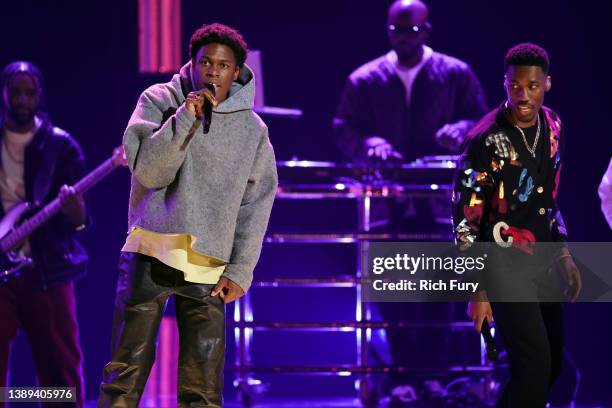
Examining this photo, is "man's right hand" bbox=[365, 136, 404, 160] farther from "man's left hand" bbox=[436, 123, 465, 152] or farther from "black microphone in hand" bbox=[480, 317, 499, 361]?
"black microphone in hand" bbox=[480, 317, 499, 361]

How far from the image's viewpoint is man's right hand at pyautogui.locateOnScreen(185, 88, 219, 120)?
3537mm

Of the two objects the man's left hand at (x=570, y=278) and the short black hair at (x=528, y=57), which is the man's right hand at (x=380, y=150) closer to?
the short black hair at (x=528, y=57)

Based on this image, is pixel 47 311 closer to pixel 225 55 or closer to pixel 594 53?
pixel 225 55

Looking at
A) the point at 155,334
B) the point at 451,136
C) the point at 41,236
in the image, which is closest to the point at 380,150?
the point at 451,136

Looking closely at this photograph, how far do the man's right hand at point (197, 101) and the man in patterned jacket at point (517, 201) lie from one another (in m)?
1.22

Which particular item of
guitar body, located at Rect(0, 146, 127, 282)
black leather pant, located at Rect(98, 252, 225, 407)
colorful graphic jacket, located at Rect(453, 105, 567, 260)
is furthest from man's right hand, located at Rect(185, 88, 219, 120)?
guitar body, located at Rect(0, 146, 127, 282)

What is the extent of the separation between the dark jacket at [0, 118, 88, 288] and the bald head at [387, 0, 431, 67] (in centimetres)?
209

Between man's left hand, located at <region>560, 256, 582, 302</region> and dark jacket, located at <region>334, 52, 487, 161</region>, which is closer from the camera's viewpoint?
man's left hand, located at <region>560, 256, 582, 302</region>

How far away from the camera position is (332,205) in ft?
23.6

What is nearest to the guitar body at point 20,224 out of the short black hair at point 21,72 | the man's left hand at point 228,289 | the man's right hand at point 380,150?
the short black hair at point 21,72

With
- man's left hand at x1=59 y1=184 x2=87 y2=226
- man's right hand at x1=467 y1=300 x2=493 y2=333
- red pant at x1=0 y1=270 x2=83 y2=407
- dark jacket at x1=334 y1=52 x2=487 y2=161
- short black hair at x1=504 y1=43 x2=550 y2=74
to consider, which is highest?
short black hair at x1=504 y1=43 x2=550 y2=74

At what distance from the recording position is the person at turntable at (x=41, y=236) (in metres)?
5.17

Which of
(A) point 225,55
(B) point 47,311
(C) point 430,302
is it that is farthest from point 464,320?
(A) point 225,55

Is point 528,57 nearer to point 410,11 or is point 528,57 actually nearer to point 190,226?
point 190,226
